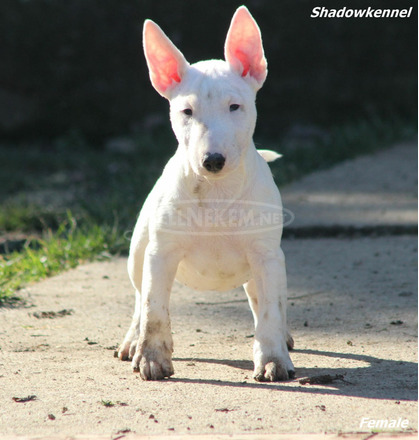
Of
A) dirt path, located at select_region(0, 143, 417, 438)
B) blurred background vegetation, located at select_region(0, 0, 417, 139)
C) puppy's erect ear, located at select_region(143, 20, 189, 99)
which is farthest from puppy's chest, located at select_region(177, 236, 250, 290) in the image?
blurred background vegetation, located at select_region(0, 0, 417, 139)

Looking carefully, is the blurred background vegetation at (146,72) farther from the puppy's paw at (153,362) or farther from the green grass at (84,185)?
the puppy's paw at (153,362)

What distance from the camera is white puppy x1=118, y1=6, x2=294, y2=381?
11.5ft

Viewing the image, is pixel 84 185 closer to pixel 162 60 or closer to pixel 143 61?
pixel 143 61

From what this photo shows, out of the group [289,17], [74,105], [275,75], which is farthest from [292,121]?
[74,105]

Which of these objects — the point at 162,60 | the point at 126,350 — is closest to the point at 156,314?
the point at 126,350

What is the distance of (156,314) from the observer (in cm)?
362

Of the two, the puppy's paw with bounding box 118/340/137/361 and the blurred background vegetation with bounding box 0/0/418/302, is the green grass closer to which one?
the blurred background vegetation with bounding box 0/0/418/302

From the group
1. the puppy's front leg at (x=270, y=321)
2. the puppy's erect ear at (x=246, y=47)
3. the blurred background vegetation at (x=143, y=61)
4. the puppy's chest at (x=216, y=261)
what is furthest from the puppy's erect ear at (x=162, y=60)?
the blurred background vegetation at (x=143, y=61)

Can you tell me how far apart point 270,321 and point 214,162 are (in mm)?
749

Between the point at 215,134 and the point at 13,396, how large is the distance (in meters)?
1.31

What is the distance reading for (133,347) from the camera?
Answer: 3.82 meters

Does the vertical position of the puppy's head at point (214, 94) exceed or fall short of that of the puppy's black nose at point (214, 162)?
it exceeds it

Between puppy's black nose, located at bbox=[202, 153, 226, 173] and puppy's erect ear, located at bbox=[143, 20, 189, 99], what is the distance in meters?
0.51

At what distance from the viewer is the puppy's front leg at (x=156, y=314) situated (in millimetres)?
3527
